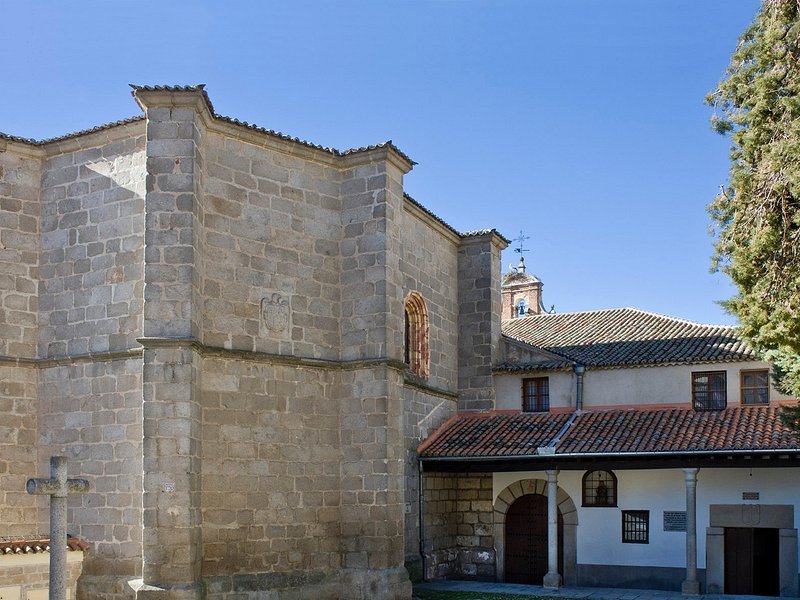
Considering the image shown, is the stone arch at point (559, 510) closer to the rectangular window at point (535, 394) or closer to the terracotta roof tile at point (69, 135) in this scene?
the rectangular window at point (535, 394)

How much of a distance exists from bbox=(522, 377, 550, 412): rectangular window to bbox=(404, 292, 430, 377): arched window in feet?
8.26

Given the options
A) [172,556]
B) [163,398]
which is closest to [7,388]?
[163,398]

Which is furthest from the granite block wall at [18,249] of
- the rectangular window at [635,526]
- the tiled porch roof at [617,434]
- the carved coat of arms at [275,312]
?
the rectangular window at [635,526]

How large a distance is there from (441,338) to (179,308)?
284 inches

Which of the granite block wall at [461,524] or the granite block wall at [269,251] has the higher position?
the granite block wall at [269,251]

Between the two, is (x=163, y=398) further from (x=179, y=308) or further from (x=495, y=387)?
(x=495, y=387)

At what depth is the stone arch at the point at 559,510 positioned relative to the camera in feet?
56.3

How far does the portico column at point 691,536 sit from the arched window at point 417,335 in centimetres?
518

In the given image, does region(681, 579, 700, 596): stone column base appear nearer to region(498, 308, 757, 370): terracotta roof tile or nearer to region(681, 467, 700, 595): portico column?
region(681, 467, 700, 595): portico column

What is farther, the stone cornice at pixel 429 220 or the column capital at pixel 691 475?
the stone cornice at pixel 429 220

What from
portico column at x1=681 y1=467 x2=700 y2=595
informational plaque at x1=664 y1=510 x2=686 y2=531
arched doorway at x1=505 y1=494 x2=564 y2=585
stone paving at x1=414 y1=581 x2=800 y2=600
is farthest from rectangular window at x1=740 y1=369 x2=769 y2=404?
arched doorway at x1=505 y1=494 x2=564 y2=585

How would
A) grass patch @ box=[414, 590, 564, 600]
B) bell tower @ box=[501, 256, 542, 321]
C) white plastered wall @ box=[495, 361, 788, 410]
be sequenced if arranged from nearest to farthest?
grass patch @ box=[414, 590, 564, 600], white plastered wall @ box=[495, 361, 788, 410], bell tower @ box=[501, 256, 542, 321]

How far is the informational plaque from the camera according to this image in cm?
1633

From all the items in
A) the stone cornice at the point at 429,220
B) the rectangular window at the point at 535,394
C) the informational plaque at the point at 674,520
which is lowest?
the informational plaque at the point at 674,520
